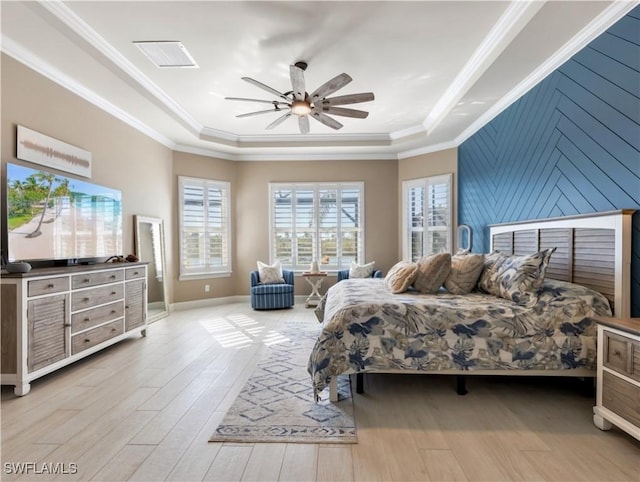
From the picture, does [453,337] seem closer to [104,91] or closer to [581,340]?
[581,340]

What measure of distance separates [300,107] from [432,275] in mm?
2216

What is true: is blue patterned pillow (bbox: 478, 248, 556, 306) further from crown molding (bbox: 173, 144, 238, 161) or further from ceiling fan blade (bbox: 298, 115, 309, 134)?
crown molding (bbox: 173, 144, 238, 161)

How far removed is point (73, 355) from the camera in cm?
312

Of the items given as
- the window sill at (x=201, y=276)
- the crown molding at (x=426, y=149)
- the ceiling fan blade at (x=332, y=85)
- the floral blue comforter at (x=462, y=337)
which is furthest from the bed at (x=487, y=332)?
the window sill at (x=201, y=276)

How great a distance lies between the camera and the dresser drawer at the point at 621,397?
6.15 ft

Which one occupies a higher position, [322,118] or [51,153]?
[322,118]

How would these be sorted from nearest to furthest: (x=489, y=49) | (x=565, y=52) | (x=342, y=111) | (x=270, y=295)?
(x=565, y=52) → (x=489, y=49) → (x=342, y=111) → (x=270, y=295)

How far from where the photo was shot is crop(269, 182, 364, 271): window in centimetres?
667

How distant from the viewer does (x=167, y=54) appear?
3.35 metres

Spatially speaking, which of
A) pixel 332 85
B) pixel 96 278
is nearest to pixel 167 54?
pixel 332 85

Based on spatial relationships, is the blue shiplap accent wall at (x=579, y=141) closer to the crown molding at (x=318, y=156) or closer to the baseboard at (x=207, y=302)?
the crown molding at (x=318, y=156)

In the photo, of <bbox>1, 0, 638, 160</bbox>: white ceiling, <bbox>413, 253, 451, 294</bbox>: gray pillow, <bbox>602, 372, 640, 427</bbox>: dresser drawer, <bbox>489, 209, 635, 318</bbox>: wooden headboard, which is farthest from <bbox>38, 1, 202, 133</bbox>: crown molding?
<bbox>602, 372, 640, 427</bbox>: dresser drawer

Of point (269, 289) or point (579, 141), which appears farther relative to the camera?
point (269, 289)

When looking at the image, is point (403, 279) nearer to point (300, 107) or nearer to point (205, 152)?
point (300, 107)
